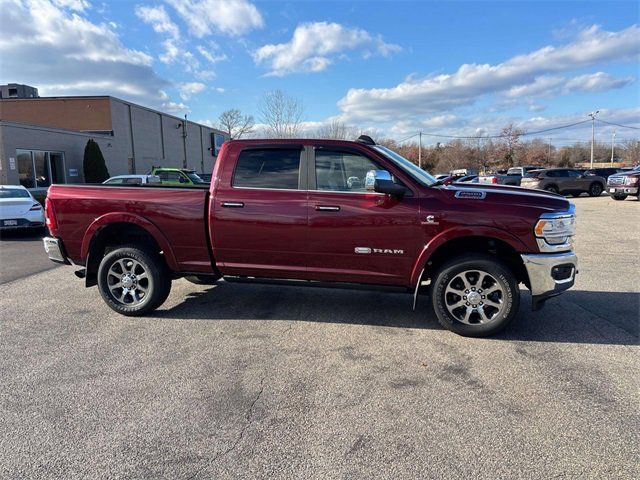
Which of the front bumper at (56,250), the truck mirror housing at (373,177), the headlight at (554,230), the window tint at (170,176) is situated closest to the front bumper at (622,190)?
the headlight at (554,230)

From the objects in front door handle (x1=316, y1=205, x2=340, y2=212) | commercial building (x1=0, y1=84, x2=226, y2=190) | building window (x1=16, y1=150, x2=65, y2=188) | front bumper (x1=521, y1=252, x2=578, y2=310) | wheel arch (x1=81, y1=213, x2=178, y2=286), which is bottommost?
front bumper (x1=521, y1=252, x2=578, y2=310)

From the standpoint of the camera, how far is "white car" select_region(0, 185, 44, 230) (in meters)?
12.2

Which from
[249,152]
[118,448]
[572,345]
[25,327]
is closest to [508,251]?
[572,345]

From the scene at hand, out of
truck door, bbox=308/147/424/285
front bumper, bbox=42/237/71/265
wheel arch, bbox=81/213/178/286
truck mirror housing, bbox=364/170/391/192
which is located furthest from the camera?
front bumper, bbox=42/237/71/265

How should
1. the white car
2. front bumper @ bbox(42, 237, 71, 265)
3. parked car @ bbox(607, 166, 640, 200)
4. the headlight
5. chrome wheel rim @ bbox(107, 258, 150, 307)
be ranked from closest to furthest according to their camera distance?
the headlight, chrome wheel rim @ bbox(107, 258, 150, 307), front bumper @ bbox(42, 237, 71, 265), the white car, parked car @ bbox(607, 166, 640, 200)

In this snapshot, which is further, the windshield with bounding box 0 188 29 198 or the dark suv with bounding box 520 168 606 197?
the dark suv with bounding box 520 168 606 197

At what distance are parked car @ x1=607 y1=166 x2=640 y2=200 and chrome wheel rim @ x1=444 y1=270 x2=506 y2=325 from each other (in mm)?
21044

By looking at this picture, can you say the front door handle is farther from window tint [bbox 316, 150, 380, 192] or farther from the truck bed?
the truck bed

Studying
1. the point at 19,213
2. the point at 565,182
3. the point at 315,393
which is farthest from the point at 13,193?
the point at 565,182

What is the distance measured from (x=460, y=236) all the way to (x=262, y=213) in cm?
210

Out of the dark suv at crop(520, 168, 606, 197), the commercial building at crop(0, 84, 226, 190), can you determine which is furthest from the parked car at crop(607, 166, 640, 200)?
the commercial building at crop(0, 84, 226, 190)

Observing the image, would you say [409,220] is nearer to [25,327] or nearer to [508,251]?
[508,251]

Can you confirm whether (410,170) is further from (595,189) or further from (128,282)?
(595,189)

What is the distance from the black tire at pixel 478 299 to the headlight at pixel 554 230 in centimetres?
44
